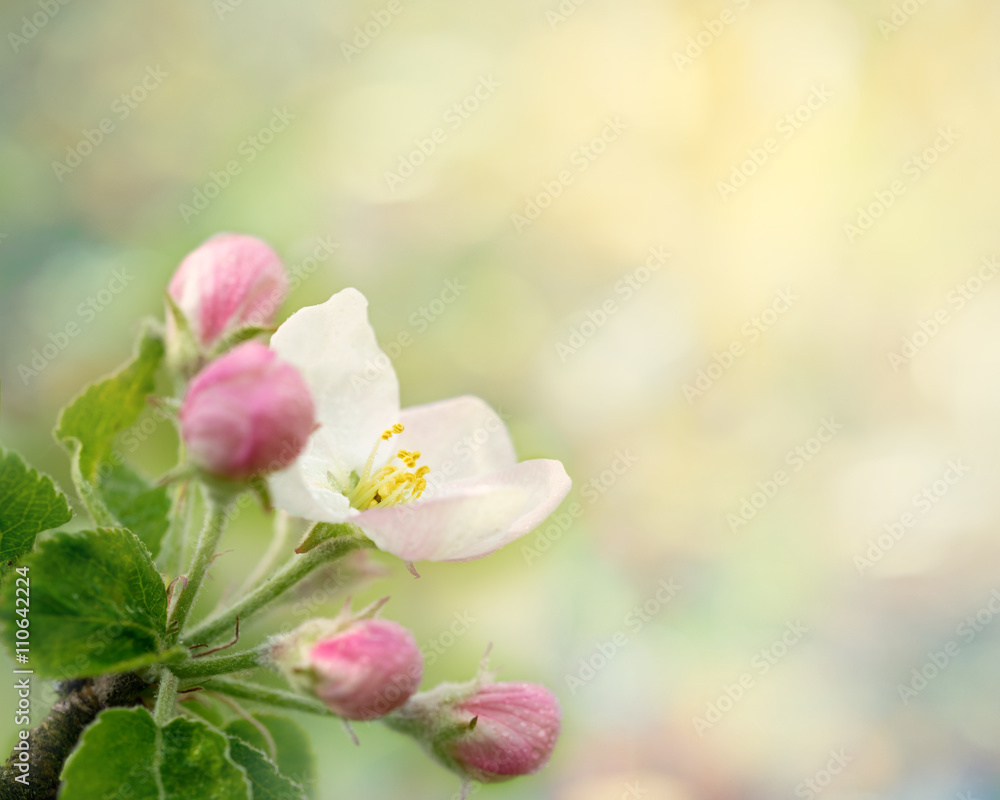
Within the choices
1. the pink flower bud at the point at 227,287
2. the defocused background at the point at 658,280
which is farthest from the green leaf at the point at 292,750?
the defocused background at the point at 658,280

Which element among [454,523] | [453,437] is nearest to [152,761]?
[454,523]

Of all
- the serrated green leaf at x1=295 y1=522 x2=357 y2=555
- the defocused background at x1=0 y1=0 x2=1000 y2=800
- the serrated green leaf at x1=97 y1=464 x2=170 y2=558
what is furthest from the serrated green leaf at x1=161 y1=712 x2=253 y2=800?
the defocused background at x1=0 y1=0 x2=1000 y2=800

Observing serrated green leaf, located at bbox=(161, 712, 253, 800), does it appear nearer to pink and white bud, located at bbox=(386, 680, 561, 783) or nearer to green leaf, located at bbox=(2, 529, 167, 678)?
green leaf, located at bbox=(2, 529, 167, 678)

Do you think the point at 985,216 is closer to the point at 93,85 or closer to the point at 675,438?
the point at 675,438

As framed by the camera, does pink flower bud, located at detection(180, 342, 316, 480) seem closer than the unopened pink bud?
Yes

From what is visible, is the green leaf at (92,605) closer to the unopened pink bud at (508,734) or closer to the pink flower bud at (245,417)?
the pink flower bud at (245,417)

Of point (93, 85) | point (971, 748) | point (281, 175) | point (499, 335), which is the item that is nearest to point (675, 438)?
point (499, 335)
